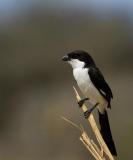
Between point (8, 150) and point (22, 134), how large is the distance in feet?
5.42

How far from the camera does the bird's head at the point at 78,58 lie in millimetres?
6090

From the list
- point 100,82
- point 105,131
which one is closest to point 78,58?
point 100,82

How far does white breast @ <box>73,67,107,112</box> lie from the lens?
629 centimetres

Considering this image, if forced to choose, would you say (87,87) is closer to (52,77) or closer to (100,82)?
(100,82)

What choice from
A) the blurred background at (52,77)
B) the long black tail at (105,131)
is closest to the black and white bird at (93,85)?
the long black tail at (105,131)

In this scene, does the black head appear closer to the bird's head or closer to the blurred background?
the bird's head

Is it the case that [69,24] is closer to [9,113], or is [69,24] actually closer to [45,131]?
[9,113]

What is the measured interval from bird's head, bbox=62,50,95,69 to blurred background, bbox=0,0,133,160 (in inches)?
220

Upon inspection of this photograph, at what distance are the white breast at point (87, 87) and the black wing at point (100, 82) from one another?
0.03 m

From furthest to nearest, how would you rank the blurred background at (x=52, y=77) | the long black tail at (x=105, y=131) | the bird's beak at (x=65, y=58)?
1. the blurred background at (x=52, y=77)
2. the bird's beak at (x=65, y=58)
3. the long black tail at (x=105, y=131)

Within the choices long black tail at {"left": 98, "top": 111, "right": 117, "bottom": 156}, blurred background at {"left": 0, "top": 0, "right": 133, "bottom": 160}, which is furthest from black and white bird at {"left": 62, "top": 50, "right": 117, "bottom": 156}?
blurred background at {"left": 0, "top": 0, "right": 133, "bottom": 160}

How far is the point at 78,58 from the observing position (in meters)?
Result: 6.12

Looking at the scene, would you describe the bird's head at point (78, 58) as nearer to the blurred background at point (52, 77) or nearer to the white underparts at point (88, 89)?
the white underparts at point (88, 89)

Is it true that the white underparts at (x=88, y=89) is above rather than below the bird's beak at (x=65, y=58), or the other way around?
below
